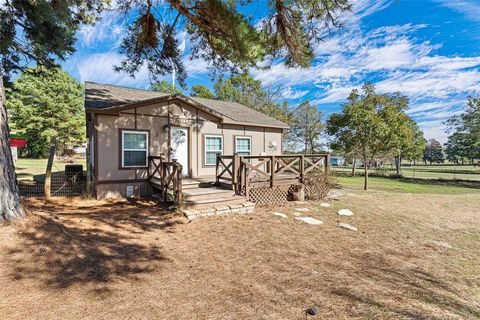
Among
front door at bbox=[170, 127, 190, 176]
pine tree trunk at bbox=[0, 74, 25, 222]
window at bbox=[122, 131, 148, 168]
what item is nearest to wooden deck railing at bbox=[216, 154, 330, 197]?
front door at bbox=[170, 127, 190, 176]

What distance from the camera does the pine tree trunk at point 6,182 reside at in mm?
4016

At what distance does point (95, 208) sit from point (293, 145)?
2933cm

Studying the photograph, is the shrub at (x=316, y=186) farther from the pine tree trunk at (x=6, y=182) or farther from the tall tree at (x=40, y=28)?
the tall tree at (x=40, y=28)

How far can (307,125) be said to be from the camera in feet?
107

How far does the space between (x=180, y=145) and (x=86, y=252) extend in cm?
663

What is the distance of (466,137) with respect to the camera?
22.3 m

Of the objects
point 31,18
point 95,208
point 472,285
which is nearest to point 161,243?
point 95,208

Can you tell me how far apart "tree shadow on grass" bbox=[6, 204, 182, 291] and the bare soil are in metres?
0.02

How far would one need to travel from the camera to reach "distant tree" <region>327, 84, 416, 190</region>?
1422 cm

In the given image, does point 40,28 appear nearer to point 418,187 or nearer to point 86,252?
point 86,252

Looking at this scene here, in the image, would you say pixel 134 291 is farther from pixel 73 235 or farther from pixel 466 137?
pixel 466 137

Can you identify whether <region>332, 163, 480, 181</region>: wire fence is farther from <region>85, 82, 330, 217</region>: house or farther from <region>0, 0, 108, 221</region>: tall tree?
<region>0, 0, 108, 221</region>: tall tree

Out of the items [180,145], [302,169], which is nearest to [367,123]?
[302,169]

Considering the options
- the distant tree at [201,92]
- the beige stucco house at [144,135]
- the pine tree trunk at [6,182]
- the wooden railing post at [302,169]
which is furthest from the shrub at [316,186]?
the distant tree at [201,92]
